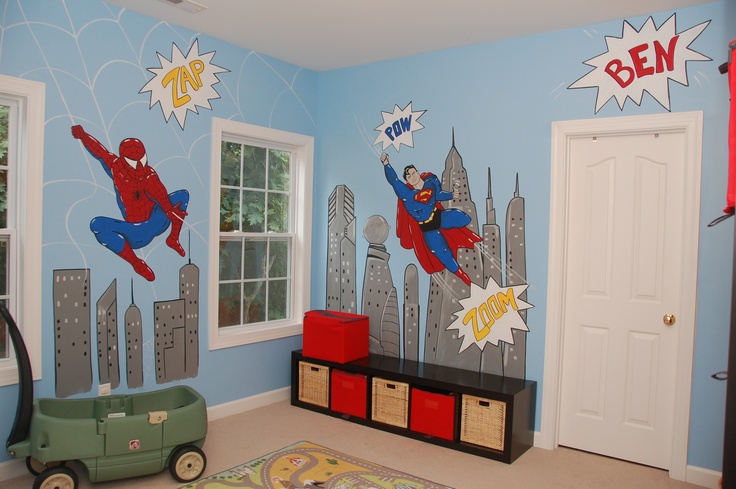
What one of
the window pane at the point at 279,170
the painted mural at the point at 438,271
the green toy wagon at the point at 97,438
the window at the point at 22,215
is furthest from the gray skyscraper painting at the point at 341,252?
the window at the point at 22,215

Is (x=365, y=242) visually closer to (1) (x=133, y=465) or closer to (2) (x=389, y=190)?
(2) (x=389, y=190)

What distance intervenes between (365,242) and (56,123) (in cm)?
223

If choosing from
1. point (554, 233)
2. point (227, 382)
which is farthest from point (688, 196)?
point (227, 382)

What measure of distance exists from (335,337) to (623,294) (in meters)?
1.91

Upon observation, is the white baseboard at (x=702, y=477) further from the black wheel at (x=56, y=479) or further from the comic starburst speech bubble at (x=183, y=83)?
the comic starburst speech bubble at (x=183, y=83)

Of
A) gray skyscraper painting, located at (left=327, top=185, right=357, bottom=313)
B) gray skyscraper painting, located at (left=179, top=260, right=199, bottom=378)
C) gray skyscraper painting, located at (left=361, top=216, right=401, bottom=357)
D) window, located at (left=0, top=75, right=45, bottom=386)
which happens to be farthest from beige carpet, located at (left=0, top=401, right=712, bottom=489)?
gray skyscraper painting, located at (left=327, top=185, right=357, bottom=313)

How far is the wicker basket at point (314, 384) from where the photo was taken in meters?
4.30

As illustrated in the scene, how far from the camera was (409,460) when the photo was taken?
354 cm

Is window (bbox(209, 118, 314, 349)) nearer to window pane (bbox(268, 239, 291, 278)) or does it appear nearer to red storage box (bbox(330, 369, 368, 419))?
window pane (bbox(268, 239, 291, 278))

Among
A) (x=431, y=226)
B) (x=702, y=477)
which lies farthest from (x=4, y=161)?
(x=702, y=477)

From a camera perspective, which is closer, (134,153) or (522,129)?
(134,153)

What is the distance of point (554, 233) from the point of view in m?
3.71

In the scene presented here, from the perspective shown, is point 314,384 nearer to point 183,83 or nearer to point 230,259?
point 230,259

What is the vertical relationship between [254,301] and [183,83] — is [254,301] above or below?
below
